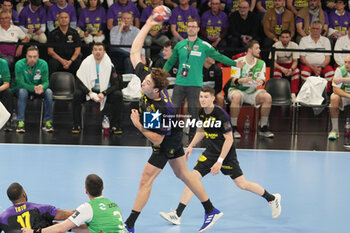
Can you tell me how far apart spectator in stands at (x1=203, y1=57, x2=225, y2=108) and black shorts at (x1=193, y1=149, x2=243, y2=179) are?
188 inches

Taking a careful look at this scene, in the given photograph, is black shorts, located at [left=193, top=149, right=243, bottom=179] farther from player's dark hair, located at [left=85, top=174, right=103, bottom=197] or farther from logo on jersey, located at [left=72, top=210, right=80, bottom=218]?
logo on jersey, located at [left=72, top=210, right=80, bottom=218]

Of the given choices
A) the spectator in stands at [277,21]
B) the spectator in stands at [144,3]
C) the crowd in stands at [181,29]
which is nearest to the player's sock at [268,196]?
the crowd in stands at [181,29]

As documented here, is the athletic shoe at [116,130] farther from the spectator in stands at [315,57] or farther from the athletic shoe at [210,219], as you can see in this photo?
the athletic shoe at [210,219]

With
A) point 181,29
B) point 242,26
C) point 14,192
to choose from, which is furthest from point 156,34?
point 14,192

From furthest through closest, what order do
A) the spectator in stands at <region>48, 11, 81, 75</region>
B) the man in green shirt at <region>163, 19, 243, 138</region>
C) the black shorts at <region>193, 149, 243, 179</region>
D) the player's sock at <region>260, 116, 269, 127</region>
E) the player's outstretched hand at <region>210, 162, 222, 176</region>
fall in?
the spectator in stands at <region>48, 11, 81, 75</region> < the player's sock at <region>260, 116, 269, 127</region> < the man in green shirt at <region>163, 19, 243, 138</region> < the black shorts at <region>193, 149, 243, 179</region> < the player's outstretched hand at <region>210, 162, 222, 176</region>

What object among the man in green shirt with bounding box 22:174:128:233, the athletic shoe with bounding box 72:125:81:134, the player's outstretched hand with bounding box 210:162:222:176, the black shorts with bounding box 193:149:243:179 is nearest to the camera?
the man in green shirt with bounding box 22:174:128:233

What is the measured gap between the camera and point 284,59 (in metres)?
13.8

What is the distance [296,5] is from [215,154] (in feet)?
27.8

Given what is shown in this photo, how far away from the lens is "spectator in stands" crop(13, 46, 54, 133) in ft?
39.5

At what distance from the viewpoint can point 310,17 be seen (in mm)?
14844

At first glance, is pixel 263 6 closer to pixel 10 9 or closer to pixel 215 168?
pixel 10 9

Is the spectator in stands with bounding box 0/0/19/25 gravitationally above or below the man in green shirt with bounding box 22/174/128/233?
above

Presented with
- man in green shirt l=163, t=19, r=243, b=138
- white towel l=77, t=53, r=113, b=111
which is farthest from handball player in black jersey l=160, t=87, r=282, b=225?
white towel l=77, t=53, r=113, b=111

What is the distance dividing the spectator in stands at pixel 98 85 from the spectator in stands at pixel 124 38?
3.99ft
